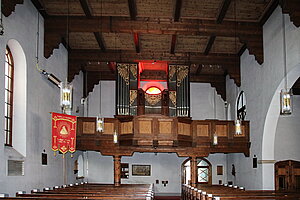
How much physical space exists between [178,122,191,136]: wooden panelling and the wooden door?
13.5ft

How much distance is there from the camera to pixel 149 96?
73.6ft

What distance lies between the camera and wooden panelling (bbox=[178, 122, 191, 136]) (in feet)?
59.8

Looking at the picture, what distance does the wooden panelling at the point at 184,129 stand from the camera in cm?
1823

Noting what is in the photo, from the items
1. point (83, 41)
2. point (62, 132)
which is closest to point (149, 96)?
point (83, 41)

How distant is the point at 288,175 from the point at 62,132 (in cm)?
1019

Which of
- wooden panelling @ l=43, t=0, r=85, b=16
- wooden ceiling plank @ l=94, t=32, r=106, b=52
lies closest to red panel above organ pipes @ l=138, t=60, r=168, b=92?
wooden ceiling plank @ l=94, t=32, r=106, b=52

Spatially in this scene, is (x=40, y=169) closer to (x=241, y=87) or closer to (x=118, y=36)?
(x=118, y=36)

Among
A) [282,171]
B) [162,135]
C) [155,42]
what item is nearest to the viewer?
[162,135]

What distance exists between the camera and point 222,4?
47.5 feet

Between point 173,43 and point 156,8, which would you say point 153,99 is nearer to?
point 173,43

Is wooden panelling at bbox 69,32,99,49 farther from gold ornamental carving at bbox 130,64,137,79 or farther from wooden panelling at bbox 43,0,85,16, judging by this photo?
wooden panelling at bbox 43,0,85,16

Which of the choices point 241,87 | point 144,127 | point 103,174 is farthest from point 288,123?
point 103,174

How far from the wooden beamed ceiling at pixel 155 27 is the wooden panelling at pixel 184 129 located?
345 centimetres

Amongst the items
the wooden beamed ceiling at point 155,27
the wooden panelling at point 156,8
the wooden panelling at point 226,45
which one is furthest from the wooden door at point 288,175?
the wooden panelling at point 156,8
